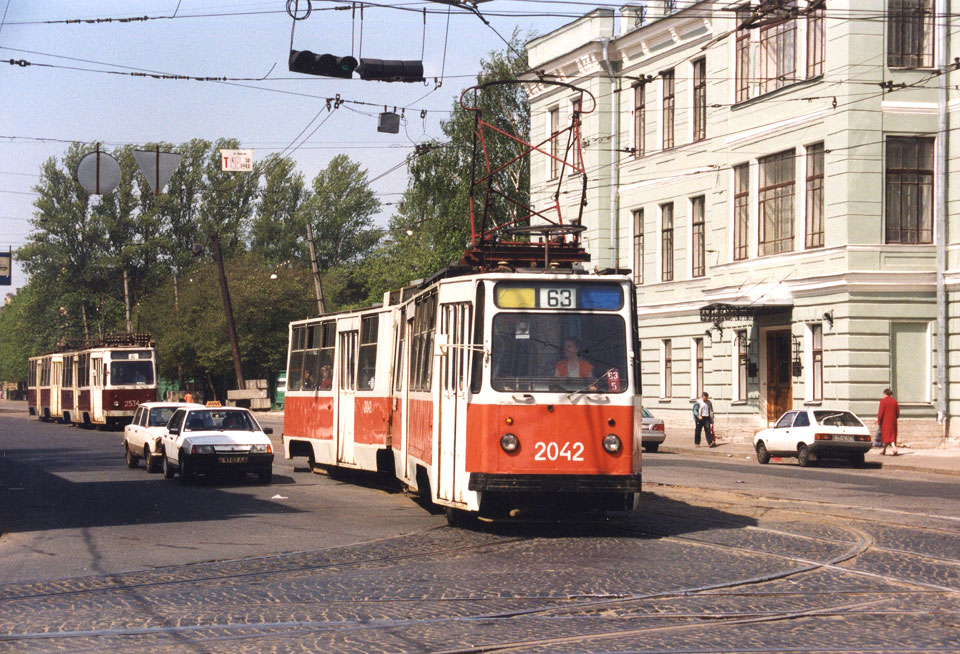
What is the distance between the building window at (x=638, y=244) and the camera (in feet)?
152

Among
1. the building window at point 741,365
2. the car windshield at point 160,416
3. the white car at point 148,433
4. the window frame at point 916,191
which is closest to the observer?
the white car at point 148,433

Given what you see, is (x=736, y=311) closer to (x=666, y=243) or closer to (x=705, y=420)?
(x=705, y=420)

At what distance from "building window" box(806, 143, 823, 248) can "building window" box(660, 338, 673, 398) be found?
369 inches

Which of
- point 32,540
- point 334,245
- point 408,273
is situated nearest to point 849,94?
point 32,540

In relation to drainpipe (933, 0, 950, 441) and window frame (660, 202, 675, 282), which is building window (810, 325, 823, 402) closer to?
drainpipe (933, 0, 950, 441)

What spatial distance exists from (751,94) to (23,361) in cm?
8664

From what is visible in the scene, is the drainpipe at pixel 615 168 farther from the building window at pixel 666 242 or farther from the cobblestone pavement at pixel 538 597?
the cobblestone pavement at pixel 538 597

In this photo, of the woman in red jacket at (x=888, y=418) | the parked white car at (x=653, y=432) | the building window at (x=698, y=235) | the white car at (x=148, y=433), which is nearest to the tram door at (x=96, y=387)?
the white car at (x=148, y=433)

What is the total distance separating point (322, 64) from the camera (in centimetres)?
1733

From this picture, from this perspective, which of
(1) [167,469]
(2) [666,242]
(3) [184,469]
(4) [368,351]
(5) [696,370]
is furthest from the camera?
(2) [666,242]

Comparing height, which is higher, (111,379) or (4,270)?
(4,270)

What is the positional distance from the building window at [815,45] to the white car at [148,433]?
760 inches

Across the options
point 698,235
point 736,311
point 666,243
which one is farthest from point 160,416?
point 666,243

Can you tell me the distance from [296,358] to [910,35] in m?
19.0
